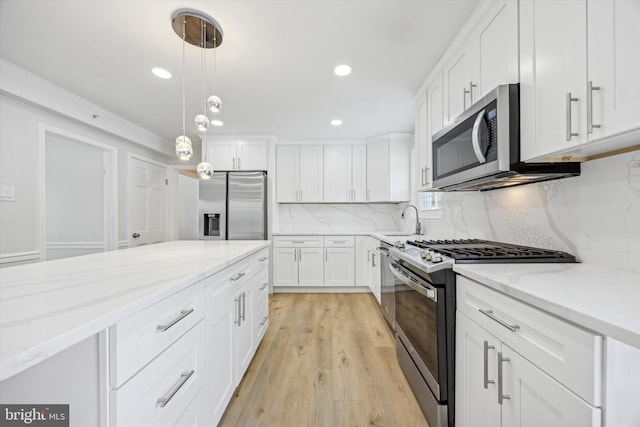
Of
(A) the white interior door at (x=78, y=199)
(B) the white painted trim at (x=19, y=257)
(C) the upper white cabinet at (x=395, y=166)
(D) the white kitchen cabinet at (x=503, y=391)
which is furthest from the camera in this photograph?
(C) the upper white cabinet at (x=395, y=166)

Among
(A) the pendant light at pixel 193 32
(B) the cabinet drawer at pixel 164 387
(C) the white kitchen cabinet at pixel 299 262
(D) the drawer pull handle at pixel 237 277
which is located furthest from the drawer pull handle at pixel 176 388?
(C) the white kitchen cabinet at pixel 299 262

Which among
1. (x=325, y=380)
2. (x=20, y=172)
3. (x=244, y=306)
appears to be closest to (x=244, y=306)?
(x=244, y=306)

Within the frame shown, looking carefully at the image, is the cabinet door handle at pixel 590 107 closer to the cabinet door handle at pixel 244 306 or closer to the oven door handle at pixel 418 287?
the oven door handle at pixel 418 287

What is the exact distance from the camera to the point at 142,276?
1074 mm

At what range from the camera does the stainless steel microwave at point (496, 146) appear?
51.8 inches

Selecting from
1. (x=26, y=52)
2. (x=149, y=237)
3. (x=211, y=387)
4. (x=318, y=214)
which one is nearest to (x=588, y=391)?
(x=211, y=387)

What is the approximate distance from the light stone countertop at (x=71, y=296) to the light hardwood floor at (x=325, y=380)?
0.97 m

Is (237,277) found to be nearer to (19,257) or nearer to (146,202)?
(19,257)

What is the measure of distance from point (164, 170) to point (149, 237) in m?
1.24

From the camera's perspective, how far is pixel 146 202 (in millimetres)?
4289

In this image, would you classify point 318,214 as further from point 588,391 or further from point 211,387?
point 588,391

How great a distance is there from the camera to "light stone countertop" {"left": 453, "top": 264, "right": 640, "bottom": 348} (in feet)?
2.02

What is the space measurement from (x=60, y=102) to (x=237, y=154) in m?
2.00

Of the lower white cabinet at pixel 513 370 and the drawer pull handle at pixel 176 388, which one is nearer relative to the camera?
the lower white cabinet at pixel 513 370
